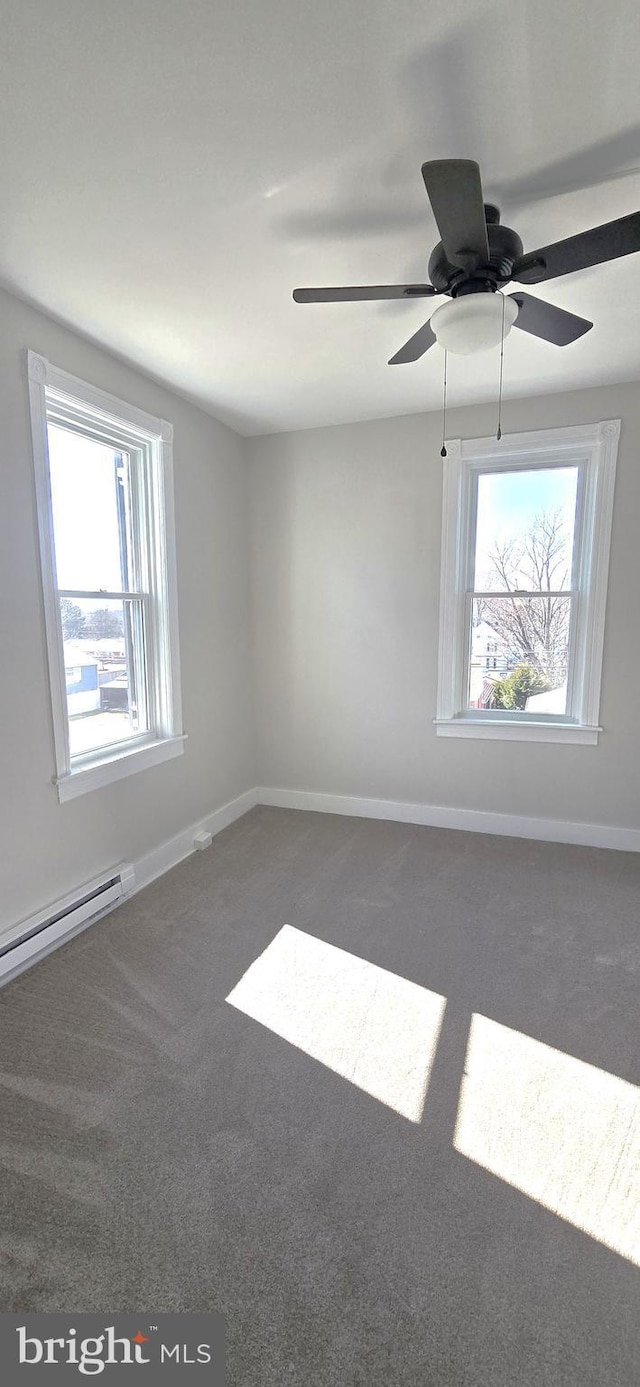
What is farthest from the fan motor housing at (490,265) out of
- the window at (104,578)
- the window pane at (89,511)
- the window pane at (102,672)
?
the window pane at (102,672)

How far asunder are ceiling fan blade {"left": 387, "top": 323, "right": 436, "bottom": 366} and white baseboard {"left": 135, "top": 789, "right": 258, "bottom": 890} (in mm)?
2704

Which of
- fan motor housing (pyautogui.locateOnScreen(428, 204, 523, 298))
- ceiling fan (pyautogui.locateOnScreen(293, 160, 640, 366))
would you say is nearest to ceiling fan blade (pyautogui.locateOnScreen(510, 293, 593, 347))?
ceiling fan (pyautogui.locateOnScreen(293, 160, 640, 366))

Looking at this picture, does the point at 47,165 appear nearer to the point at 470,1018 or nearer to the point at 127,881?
the point at 127,881

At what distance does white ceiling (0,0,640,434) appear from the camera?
1214 millimetres

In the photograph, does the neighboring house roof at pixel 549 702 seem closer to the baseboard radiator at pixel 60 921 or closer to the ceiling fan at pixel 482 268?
the ceiling fan at pixel 482 268

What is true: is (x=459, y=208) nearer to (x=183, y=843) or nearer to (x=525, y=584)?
(x=525, y=584)

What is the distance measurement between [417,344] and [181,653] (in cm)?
205

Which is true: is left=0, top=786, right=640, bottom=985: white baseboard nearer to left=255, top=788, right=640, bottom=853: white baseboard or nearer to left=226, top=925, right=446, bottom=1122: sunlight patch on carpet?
left=255, top=788, right=640, bottom=853: white baseboard

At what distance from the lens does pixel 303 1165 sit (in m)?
1.47

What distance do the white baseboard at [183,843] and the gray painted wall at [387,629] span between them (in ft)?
1.24

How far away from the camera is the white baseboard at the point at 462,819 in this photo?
347cm

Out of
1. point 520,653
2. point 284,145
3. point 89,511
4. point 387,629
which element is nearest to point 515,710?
point 520,653

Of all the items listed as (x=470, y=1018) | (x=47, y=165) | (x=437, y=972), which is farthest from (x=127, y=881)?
(x=47, y=165)

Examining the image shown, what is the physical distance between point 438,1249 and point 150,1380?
0.63 meters
